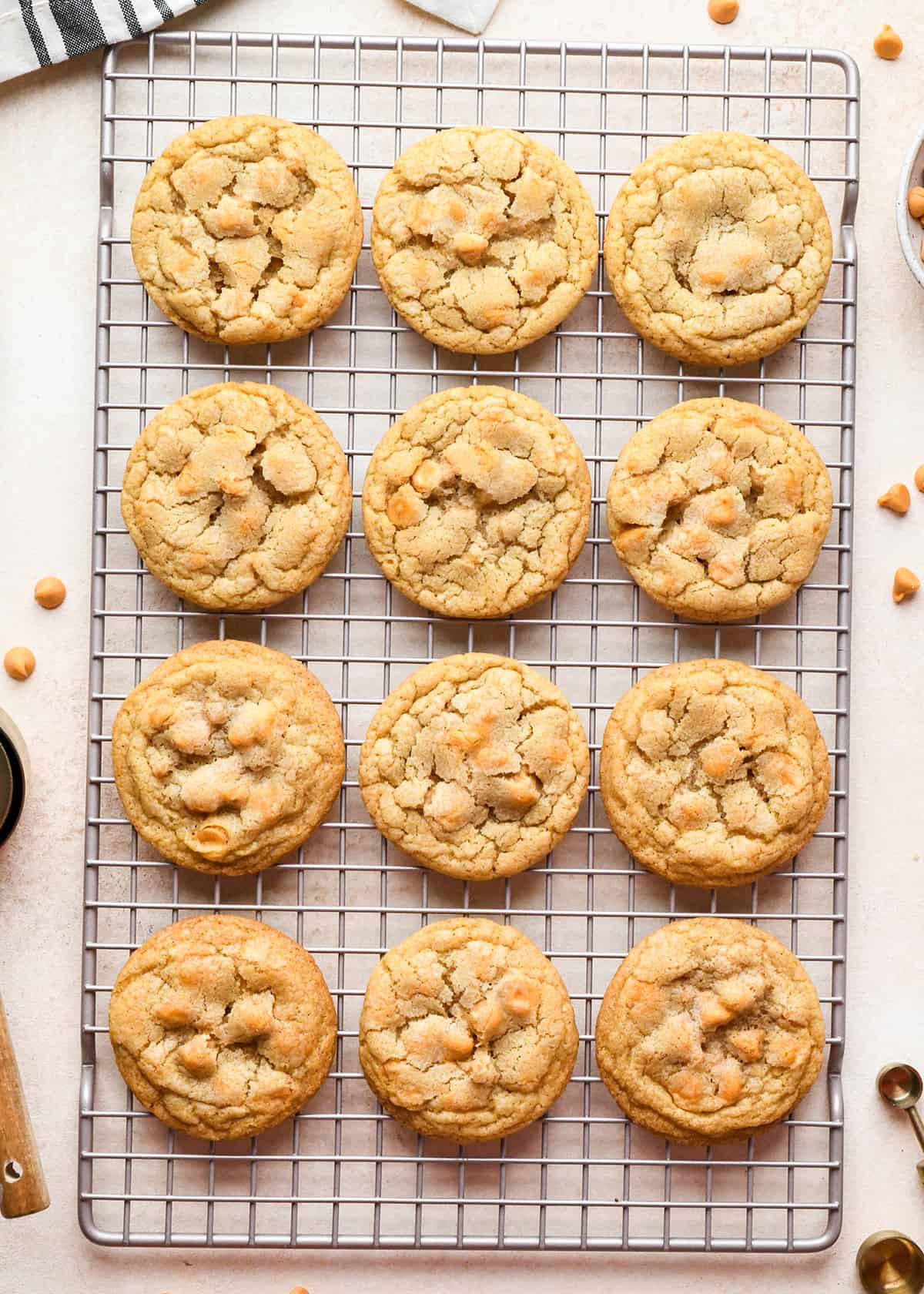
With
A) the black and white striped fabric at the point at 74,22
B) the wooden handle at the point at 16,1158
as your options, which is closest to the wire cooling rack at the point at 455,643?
the black and white striped fabric at the point at 74,22

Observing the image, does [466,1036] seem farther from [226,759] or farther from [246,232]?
[246,232]

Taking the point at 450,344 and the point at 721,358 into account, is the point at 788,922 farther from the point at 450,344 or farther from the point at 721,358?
the point at 450,344

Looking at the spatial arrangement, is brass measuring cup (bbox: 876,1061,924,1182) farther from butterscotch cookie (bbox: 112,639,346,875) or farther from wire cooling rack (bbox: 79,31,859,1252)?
butterscotch cookie (bbox: 112,639,346,875)

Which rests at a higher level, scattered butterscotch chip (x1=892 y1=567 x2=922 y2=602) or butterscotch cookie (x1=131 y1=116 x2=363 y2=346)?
butterscotch cookie (x1=131 y1=116 x2=363 y2=346)

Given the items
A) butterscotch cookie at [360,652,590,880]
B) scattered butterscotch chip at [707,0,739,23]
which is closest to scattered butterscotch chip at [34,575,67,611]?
Result: butterscotch cookie at [360,652,590,880]

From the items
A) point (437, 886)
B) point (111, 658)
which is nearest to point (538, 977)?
point (437, 886)

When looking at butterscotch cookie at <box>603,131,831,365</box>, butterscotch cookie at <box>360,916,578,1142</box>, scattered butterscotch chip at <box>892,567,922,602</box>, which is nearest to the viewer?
butterscotch cookie at <box>360,916,578,1142</box>

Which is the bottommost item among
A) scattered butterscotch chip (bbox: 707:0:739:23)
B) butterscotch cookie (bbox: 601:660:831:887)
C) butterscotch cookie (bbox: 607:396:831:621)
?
butterscotch cookie (bbox: 601:660:831:887)
